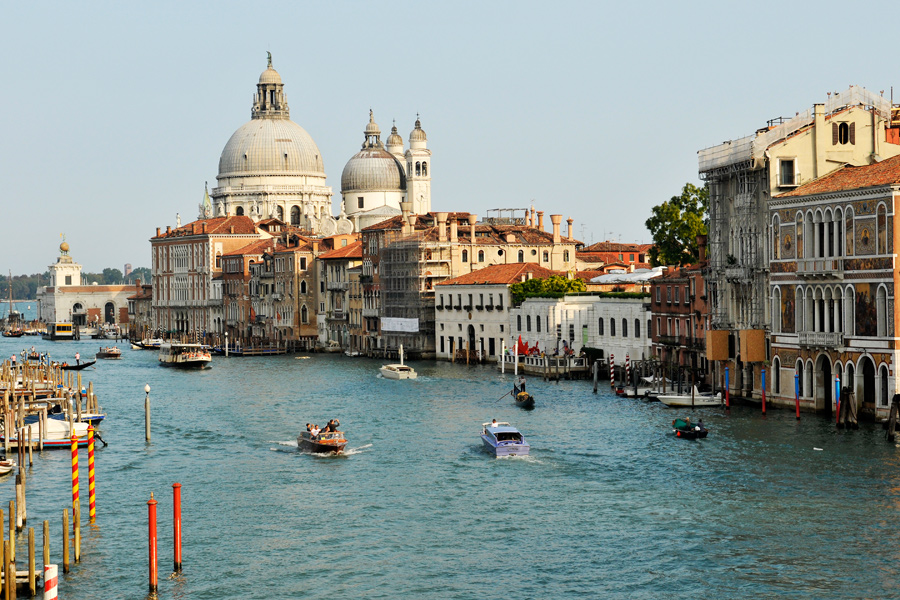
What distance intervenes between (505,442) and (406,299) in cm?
4564

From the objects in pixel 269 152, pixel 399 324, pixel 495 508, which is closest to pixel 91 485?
pixel 495 508

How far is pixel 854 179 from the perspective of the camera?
132ft

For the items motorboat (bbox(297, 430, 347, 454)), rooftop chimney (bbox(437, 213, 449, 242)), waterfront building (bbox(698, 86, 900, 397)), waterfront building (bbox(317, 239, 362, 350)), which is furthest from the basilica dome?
motorboat (bbox(297, 430, 347, 454))

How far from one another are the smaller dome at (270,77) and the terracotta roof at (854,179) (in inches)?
3699

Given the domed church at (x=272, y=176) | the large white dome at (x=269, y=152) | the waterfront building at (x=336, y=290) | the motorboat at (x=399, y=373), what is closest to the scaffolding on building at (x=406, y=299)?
the waterfront building at (x=336, y=290)

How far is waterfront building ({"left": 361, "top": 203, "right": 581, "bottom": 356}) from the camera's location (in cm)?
7969

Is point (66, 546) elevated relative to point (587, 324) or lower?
lower

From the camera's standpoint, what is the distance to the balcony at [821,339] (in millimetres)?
39312

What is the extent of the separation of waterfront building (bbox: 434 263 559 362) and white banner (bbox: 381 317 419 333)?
62.8 inches

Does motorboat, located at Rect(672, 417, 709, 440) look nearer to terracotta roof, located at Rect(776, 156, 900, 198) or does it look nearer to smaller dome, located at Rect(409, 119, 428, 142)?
terracotta roof, located at Rect(776, 156, 900, 198)

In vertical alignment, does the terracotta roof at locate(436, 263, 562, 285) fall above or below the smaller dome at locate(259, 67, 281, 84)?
below

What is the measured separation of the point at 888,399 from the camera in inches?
1483

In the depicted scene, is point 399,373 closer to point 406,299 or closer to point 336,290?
point 406,299

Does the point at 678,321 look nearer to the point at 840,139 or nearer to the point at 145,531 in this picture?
the point at 840,139
